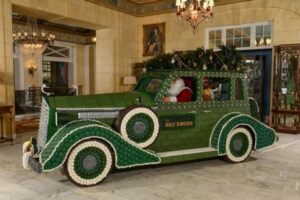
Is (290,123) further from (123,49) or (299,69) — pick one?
(123,49)

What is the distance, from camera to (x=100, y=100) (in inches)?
159

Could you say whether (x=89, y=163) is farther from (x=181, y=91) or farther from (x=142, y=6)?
→ (x=142, y=6)

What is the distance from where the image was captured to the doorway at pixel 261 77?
8.12 metres

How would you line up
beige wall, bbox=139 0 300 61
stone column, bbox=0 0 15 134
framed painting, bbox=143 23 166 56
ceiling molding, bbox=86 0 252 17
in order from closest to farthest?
1. stone column, bbox=0 0 15 134
2. beige wall, bbox=139 0 300 61
3. ceiling molding, bbox=86 0 252 17
4. framed painting, bbox=143 23 166 56

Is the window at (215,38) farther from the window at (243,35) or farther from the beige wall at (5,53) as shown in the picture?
the beige wall at (5,53)

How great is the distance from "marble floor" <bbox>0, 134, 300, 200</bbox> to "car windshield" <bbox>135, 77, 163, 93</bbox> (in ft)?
3.91

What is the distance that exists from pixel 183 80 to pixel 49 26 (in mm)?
9836

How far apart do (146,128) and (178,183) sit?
818mm

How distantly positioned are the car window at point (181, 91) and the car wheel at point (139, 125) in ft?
1.63

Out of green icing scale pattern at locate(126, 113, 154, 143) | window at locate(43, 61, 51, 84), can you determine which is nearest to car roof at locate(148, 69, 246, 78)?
green icing scale pattern at locate(126, 113, 154, 143)

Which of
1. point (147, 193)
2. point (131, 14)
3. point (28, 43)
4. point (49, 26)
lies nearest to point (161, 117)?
point (147, 193)

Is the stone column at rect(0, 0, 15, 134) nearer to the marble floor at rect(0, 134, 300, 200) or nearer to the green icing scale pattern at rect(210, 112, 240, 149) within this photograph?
the marble floor at rect(0, 134, 300, 200)

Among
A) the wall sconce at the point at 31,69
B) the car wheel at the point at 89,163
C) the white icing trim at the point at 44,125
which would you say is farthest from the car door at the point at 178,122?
the wall sconce at the point at 31,69

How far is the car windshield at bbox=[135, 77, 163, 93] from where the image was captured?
14.4 feet
